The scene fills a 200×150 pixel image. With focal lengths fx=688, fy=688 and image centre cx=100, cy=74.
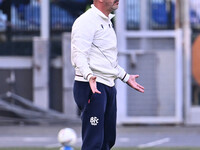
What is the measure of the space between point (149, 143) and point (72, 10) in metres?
4.82

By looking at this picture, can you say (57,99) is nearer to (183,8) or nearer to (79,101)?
(183,8)

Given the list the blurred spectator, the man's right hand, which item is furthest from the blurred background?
the man's right hand

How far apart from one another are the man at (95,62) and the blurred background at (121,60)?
345 inches

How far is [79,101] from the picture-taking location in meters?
5.83

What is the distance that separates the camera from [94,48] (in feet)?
19.0

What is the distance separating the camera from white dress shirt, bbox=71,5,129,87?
5660mm

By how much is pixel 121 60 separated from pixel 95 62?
890 cm

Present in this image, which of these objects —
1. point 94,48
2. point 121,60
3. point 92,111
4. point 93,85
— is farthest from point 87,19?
point 121,60

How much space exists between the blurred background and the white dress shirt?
8.76 metres

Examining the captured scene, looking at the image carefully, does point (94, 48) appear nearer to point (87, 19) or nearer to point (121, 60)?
point (87, 19)

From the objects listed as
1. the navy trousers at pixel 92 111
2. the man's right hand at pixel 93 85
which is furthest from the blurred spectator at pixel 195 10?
the man's right hand at pixel 93 85

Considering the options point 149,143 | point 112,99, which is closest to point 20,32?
point 149,143

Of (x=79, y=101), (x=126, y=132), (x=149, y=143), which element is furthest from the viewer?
(x=126, y=132)

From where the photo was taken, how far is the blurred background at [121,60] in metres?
14.7
